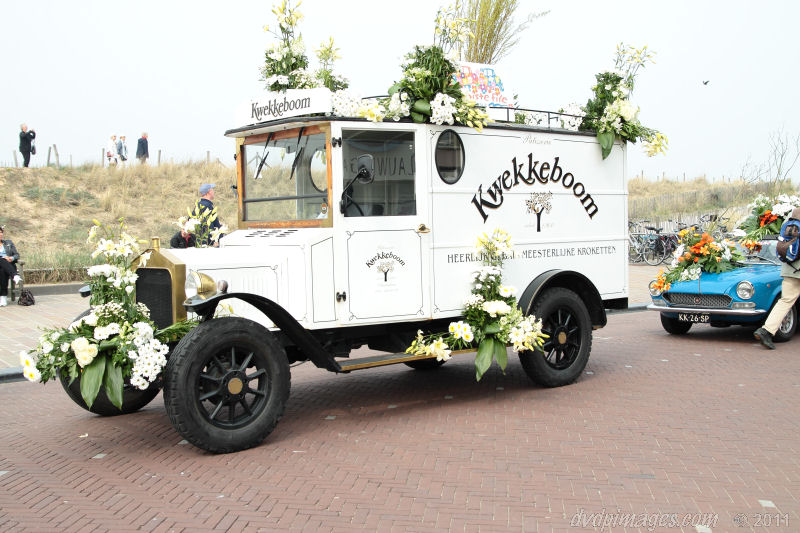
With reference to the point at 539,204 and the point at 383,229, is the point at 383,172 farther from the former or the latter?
the point at 539,204

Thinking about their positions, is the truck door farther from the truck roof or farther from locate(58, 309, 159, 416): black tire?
locate(58, 309, 159, 416): black tire

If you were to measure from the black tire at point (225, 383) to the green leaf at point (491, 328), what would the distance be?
2.03 meters

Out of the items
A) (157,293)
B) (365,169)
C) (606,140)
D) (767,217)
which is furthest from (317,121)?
(767,217)

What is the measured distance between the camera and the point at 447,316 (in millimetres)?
6844

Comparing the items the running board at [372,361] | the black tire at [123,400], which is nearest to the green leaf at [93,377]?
the black tire at [123,400]

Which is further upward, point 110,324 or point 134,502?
point 110,324

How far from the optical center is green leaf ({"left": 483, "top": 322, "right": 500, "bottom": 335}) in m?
6.82

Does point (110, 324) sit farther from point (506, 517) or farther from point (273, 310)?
point (506, 517)

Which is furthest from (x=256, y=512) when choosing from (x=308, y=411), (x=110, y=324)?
(x=308, y=411)

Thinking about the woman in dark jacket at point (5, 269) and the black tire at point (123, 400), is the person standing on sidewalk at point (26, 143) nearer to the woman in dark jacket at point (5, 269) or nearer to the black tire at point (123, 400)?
the woman in dark jacket at point (5, 269)

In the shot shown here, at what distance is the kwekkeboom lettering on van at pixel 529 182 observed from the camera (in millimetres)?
7148

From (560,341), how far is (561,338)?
3 cm

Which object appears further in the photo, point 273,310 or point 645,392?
point 645,392

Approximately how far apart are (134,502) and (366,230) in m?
2.84
